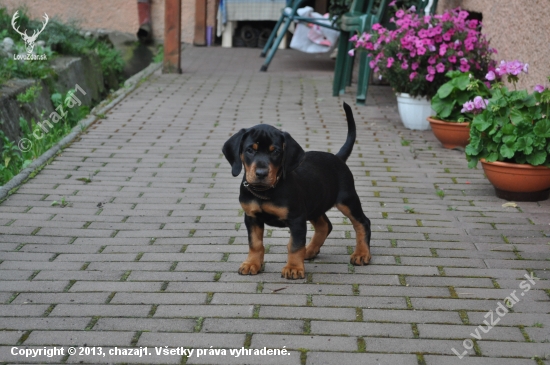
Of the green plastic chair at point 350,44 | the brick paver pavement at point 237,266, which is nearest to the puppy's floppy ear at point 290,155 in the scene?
the brick paver pavement at point 237,266

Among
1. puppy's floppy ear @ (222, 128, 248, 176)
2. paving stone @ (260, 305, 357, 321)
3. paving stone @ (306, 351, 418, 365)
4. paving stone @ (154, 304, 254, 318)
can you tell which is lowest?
paving stone @ (154, 304, 254, 318)

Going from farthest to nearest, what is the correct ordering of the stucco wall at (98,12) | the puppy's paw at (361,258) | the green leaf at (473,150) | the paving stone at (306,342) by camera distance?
the stucco wall at (98,12), the green leaf at (473,150), the puppy's paw at (361,258), the paving stone at (306,342)

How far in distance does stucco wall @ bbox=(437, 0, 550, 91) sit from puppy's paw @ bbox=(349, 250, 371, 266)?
10.6 ft

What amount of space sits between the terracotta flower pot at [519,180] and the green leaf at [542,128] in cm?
25

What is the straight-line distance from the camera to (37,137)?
7355 mm

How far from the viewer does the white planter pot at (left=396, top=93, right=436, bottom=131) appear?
26.9 feet

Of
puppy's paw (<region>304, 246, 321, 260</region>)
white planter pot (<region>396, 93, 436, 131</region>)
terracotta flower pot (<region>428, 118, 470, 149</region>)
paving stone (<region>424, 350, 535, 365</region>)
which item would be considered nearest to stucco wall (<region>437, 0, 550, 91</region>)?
terracotta flower pot (<region>428, 118, 470, 149</region>)

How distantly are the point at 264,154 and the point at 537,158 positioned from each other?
265 cm

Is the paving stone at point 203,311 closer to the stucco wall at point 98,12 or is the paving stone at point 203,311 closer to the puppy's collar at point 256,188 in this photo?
the puppy's collar at point 256,188

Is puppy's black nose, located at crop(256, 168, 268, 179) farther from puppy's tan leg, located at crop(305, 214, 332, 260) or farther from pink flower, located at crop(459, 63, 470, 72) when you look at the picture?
pink flower, located at crop(459, 63, 470, 72)

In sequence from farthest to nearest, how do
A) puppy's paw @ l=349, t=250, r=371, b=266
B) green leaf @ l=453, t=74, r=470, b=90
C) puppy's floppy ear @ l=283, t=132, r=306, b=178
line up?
green leaf @ l=453, t=74, r=470, b=90, puppy's paw @ l=349, t=250, r=371, b=266, puppy's floppy ear @ l=283, t=132, r=306, b=178

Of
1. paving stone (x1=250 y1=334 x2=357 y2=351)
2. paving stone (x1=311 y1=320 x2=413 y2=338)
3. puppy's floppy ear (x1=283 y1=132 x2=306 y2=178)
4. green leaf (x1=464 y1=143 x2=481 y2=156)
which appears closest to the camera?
paving stone (x1=250 y1=334 x2=357 y2=351)

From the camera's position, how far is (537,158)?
18.1ft

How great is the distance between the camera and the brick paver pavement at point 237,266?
337cm
